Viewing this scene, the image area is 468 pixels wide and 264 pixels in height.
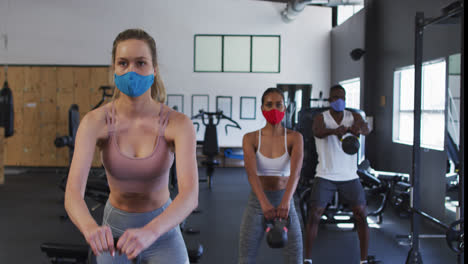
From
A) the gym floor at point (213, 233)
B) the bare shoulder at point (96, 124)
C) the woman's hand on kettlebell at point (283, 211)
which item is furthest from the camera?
the gym floor at point (213, 233)

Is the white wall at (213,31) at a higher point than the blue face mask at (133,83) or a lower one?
higher

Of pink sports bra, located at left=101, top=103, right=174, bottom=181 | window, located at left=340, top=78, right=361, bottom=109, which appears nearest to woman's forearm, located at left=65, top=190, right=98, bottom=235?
pink sports bra, located at left=101, top=103, right=174, bottom=181

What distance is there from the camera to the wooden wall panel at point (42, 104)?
903cm

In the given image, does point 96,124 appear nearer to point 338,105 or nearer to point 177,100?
point 338,105

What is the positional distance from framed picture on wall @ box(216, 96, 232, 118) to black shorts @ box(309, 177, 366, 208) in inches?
253

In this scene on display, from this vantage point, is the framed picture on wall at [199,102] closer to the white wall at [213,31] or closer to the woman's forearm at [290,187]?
the white wall at [213,31]

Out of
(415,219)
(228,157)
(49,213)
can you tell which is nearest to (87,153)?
(415,219)

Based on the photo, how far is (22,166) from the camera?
905 cm

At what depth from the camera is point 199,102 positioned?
9344 mm

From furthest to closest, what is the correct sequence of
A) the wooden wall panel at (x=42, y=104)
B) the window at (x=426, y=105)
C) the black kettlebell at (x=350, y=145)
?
the wooden wall panel at (x=42, y=104), the window at (x=426, y=105), the black kettlebell at (x=350, y=145)

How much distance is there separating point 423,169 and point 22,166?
866cm

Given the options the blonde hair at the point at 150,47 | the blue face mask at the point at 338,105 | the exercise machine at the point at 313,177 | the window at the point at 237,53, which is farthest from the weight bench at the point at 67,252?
the window at the point at 237,53

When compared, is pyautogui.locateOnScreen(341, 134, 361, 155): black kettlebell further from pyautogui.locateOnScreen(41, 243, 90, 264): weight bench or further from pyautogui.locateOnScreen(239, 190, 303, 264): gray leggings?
pyautogui.locateOnScreen(41, 243, 90, 264): weight bench

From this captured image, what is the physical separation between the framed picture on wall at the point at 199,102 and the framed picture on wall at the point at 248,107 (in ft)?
2.87
